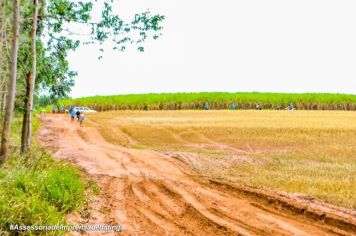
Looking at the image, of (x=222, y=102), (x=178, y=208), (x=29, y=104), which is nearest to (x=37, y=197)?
(x=178, y=208)

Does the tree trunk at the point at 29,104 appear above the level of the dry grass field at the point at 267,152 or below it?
above

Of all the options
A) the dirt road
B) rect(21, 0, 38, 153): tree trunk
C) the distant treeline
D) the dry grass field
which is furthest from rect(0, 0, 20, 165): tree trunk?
the distant treeline

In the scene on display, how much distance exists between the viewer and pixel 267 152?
26094mm

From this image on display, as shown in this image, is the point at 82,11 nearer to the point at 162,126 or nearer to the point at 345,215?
the point at 345,215

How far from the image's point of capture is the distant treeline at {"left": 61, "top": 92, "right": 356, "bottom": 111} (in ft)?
294

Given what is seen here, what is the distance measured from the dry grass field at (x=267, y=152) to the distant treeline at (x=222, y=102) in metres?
51.9

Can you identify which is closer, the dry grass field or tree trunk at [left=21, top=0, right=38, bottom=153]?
the dry grass field

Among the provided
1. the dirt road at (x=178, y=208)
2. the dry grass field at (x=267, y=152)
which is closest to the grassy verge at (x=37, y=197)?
the dirt road at (x=178, y=208)

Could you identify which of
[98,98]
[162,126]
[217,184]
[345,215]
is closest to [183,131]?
[162,126]

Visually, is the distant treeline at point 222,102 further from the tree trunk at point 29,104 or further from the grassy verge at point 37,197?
the grassy verge at point 37,197

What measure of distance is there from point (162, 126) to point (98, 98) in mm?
61921

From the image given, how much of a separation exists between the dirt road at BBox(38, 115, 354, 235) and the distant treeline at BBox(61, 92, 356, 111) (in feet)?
238

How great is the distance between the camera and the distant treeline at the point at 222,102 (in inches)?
3531

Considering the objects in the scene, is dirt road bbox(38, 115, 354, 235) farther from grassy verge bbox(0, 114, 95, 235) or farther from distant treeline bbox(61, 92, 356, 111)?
distant treeline bbox(61, 92, 356, 111)
